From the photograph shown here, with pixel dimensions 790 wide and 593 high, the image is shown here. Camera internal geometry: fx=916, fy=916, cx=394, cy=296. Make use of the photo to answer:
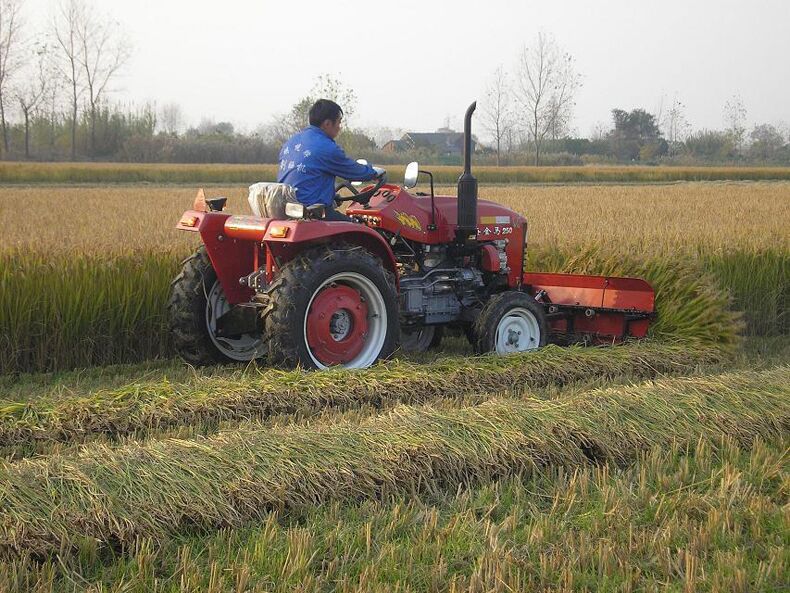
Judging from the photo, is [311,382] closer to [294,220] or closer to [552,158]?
[294,220]

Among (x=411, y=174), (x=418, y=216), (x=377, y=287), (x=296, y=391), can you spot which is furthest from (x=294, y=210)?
(x=418, y=216)

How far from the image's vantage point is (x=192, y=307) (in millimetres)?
6508

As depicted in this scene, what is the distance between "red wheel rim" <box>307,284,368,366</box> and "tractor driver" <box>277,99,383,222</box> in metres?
0.58

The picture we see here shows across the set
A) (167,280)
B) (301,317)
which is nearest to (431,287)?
(301,317)

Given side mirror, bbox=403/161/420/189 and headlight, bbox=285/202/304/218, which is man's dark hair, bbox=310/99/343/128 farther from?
headlight, bbox=285/202/304/218

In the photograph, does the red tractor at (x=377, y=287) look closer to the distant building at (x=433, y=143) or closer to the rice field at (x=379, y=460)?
the rice field at (x=379, y=460)

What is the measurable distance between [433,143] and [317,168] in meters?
54.4

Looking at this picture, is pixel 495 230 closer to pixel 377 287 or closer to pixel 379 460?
pixel 377 287

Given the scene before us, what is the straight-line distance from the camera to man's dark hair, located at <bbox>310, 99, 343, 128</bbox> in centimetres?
635

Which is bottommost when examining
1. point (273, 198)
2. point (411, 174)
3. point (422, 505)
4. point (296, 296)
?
point (422, 505)

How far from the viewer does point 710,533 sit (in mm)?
3623

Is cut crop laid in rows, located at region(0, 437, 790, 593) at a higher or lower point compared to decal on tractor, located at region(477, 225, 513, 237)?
lower

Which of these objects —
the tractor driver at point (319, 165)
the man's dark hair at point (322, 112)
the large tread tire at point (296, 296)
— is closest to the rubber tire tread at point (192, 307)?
the large tread tire at point (296, 296)

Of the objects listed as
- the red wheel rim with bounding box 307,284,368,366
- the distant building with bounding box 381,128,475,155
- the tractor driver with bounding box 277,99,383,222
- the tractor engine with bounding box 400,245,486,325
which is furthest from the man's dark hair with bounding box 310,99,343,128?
the distant building with bounding box 381,128,475,155
